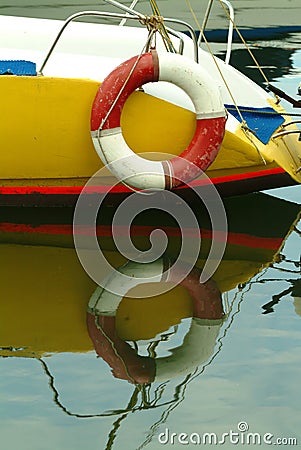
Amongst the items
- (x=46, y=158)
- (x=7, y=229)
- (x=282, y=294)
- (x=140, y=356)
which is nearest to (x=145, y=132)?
(x=46, y=158)

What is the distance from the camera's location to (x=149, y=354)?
4438 millimetres

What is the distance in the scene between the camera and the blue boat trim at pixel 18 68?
5883mm

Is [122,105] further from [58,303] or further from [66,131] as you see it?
[58,303]

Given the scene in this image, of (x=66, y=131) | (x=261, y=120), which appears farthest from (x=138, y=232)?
(x=261, y=120)

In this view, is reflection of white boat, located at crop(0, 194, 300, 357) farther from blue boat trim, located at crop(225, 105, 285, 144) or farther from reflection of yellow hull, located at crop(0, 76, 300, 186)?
blue boat trim, located at crop(225, 105, 285, 144)

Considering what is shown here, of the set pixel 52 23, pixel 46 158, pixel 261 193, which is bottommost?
pixel 261 193

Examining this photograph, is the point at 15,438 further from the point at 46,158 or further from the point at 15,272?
the point at 46,158

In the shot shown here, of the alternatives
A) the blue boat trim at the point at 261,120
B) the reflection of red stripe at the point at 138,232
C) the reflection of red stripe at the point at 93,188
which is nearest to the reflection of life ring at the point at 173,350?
the reflection of red stripe at the point at 138,232

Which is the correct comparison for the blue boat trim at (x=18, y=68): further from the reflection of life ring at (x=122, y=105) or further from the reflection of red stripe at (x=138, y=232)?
the reflection of red stripe at (x=138, y=232)

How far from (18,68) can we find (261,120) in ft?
5.22

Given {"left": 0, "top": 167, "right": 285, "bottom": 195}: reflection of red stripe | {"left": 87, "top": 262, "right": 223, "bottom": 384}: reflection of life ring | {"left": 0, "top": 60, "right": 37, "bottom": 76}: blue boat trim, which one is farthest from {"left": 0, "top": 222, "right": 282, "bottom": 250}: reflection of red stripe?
{"left": 0, "top": 60, "right": 37, "bottom": 76}: blue boat trim

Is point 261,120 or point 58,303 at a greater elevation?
point 261,120

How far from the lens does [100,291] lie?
510 cm

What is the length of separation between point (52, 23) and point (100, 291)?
293 centimetres
